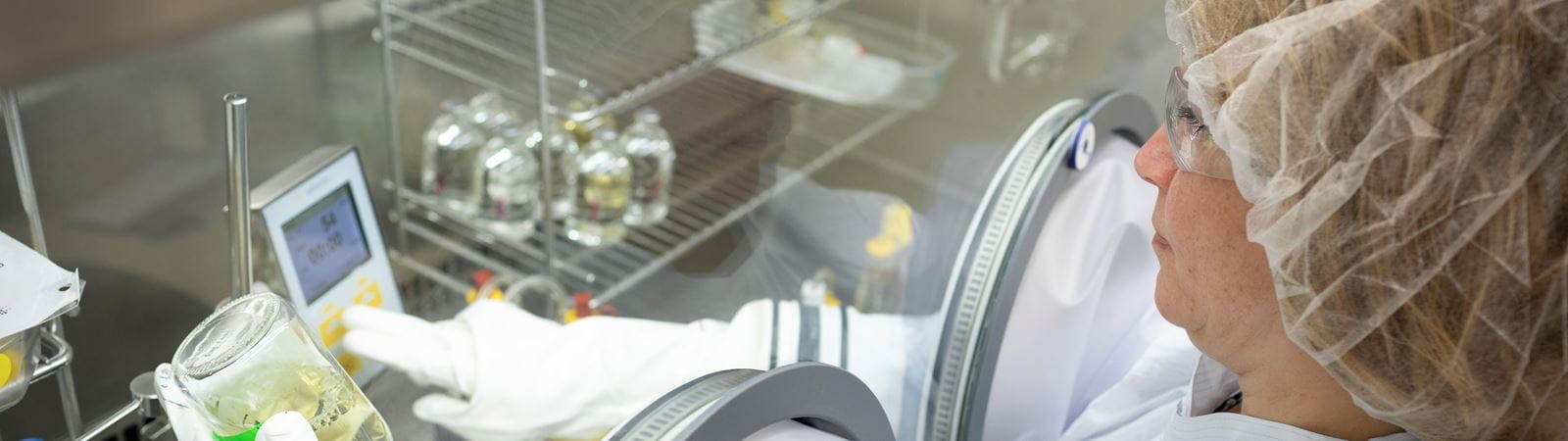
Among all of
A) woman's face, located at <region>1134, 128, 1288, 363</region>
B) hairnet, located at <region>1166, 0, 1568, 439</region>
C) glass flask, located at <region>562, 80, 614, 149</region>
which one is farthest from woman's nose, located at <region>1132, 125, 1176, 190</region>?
glass flask, located at <region>562, 80, 614, 149</region>

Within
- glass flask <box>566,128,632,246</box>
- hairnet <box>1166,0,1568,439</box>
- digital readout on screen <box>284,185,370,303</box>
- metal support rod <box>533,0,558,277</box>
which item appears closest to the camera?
hairnet <box>1166,0,1568,439</box>

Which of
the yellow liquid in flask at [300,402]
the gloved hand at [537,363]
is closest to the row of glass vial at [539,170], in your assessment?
the gloved hand at [537,363]

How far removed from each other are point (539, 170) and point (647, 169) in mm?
182

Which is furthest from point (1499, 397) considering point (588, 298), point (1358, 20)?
point (588, 298)

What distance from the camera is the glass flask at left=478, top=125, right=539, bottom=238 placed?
1659mm

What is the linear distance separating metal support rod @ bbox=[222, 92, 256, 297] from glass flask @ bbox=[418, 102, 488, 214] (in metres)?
0.60

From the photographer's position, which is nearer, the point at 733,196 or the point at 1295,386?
the point at 1295,386

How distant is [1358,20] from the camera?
703mm

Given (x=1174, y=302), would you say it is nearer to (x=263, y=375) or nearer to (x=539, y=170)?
(x=263, y=375)

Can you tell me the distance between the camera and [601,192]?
1.77 meters

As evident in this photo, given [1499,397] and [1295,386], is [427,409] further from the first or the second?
[1499,397]

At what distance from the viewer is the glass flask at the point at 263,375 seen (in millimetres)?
831

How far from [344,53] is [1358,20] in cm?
120

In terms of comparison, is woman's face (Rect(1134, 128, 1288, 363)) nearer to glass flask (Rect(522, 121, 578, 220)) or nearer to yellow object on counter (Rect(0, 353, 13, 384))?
yellow object on counter (Rect(0, 353, 13, 384))
